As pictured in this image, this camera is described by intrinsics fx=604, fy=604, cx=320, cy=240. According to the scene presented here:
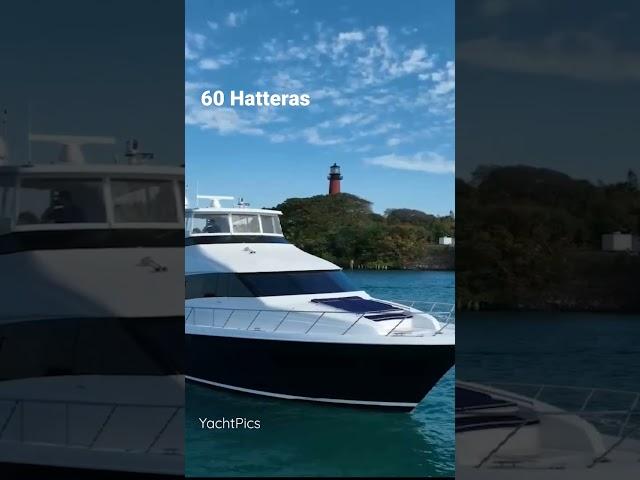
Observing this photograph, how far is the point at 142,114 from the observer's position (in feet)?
6.21

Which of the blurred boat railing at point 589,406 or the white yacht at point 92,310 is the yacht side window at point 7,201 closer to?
the white yacht at point 92,310

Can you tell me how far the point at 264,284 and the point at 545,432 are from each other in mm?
1338

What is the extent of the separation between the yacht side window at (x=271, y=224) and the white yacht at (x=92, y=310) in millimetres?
294

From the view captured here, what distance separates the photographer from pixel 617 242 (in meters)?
1.98

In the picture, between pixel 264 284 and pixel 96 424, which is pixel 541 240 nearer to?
pixel 264 284

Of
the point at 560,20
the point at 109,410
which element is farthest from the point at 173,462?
the point at 560,20

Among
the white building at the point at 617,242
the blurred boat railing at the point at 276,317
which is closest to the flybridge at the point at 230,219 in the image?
the blurred boat railing at the point at 276,317

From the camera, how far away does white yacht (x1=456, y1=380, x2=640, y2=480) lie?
1917 millimetres

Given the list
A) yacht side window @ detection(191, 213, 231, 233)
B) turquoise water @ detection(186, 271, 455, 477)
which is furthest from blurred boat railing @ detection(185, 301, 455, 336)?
yacht side window @ detection(191, 213, 231, 233)

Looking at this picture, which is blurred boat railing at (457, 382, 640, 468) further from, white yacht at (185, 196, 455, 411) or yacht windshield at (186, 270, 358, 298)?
yacht windshield at (186, 270, 358, 298)

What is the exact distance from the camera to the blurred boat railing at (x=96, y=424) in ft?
6.38

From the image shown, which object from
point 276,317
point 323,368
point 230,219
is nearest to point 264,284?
point 276,317

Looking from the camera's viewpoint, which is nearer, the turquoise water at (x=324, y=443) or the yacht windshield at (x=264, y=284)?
the turquoise water at (x=324, y=443)

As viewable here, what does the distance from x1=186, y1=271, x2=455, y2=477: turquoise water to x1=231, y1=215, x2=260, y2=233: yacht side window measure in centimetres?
38
